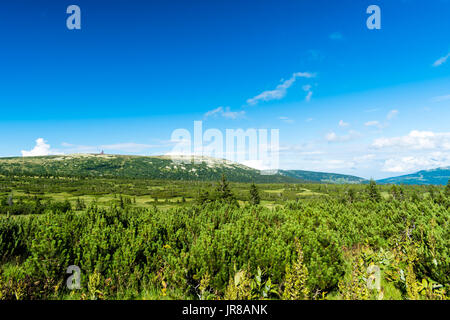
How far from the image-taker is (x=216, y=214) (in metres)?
13.0

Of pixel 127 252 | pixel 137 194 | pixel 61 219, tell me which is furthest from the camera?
pixel 137 194

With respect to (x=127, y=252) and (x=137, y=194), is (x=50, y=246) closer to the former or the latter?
(x=127, y=252)
